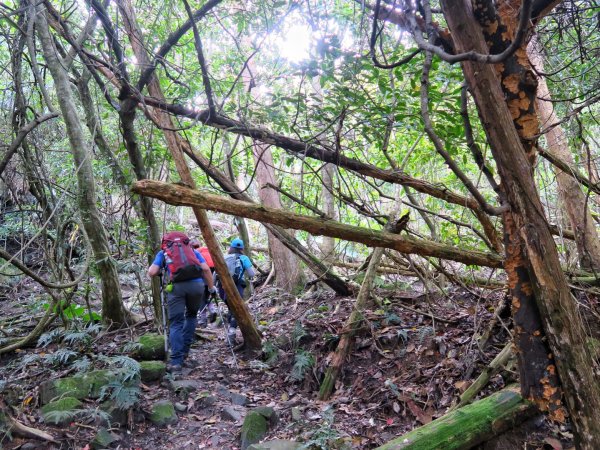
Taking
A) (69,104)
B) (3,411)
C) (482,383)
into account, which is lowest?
(482,383)

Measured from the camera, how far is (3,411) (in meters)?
4.17

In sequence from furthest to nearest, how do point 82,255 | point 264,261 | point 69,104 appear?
point 264,261 < point 82,255 < point 69,104

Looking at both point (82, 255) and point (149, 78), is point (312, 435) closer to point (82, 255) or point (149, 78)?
point (149, 78)

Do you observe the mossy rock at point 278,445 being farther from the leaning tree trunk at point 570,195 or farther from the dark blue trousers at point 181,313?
the leaning tree trunk at point 570,195

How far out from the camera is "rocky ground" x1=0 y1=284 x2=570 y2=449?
14.9 feet

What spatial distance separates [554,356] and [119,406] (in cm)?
408

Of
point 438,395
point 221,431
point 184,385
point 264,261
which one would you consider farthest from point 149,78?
point 264,261

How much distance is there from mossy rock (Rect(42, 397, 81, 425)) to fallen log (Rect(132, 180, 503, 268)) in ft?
8.70

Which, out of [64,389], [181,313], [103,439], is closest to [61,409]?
[64,389]

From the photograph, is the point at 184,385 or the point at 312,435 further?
the point at 184,385

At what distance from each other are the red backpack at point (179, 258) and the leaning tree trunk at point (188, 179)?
279 millimetres

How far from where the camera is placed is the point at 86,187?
6457 mm

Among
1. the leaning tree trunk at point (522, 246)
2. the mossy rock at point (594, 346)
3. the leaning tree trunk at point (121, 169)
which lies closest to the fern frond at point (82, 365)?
the leaning tree trunk at point (121, 169)

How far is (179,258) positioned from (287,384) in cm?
223
